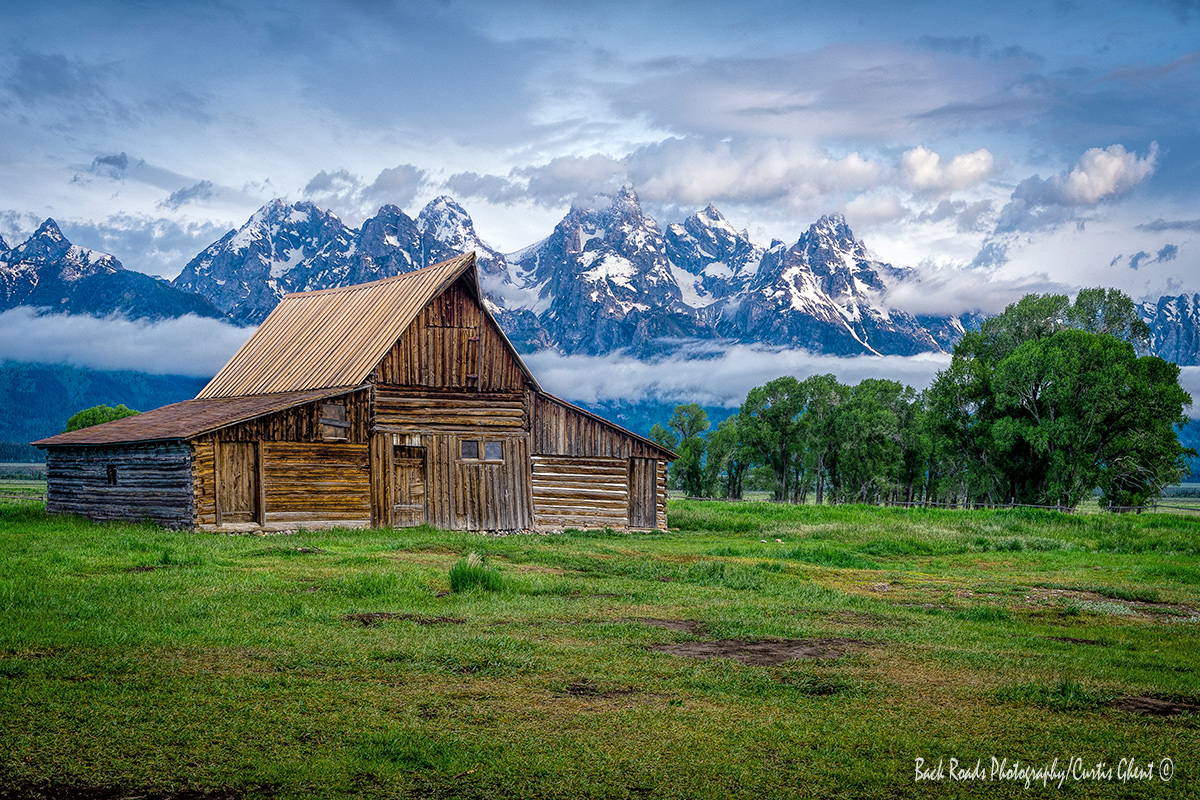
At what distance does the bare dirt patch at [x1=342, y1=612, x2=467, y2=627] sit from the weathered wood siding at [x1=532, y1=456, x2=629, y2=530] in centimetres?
2213

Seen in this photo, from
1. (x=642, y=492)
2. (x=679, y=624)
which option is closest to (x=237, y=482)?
(x=642, y=492)

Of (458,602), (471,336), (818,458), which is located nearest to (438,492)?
(471,336)

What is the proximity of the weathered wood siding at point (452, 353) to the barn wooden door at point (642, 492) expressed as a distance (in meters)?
6.31

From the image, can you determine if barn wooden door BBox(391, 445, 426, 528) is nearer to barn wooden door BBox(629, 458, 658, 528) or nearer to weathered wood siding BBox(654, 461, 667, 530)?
barn wooden door BBox(629, 458, 658, 528)

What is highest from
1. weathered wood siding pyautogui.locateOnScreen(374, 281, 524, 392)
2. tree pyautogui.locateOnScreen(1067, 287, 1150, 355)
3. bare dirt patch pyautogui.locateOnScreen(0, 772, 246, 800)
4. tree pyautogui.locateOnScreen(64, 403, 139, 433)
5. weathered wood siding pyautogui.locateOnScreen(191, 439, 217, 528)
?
tree pyautogui.locateOnScreen(1067, 287, 1150, 355)

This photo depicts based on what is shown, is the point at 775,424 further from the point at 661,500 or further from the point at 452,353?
the point at 452,353

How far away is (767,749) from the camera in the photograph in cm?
796

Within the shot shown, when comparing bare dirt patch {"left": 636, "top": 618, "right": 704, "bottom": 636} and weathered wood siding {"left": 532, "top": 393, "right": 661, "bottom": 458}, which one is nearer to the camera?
bare dirt patch {"left": 636, "top": 618, "right": 704, "bottom": 636}

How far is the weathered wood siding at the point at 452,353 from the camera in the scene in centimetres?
3403

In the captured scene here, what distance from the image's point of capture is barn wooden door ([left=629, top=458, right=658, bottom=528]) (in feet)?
127

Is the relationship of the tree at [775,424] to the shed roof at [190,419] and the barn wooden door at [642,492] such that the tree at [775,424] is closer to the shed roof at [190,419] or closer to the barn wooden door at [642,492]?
the barn wooden door at [642,492]

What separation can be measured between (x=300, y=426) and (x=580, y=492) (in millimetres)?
11712

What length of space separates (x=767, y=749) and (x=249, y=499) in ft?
83.9

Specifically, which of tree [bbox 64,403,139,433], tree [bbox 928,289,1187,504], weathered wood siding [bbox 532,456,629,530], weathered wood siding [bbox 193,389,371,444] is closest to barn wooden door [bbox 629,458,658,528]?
weathered wood siding [bbox 532,456,629,530]
